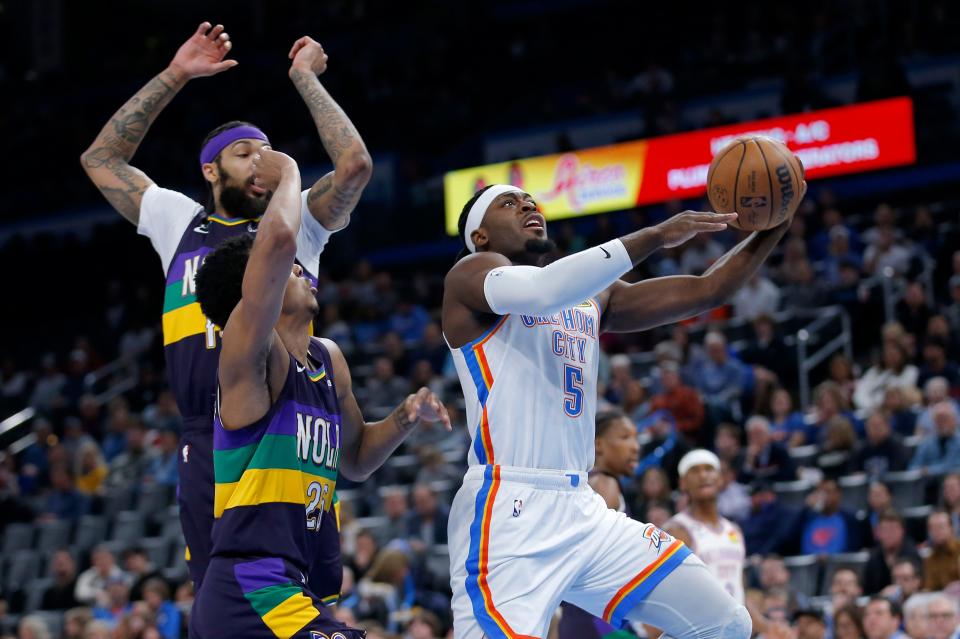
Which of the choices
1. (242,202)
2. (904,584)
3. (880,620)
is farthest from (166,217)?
(904,584)

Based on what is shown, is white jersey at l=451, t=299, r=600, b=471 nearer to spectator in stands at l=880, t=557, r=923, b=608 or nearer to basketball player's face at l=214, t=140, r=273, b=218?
basketball player's face at l=214, t=140, r=273, b=218

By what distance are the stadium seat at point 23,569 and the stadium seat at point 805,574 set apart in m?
9.49

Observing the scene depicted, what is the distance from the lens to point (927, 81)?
19.0 meters

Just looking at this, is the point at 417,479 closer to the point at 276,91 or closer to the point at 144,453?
the point at 144,453

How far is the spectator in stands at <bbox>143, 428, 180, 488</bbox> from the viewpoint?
53.9 ft

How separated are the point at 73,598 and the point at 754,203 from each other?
1128 cm

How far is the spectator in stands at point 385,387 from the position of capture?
15977 millimetres

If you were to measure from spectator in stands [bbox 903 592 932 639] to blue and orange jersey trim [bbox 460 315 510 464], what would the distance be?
4.90m

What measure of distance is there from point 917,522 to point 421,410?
700cm

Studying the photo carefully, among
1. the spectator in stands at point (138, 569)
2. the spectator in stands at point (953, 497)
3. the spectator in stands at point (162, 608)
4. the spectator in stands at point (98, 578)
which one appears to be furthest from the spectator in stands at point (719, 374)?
the spectator in stands at point (98, 578)

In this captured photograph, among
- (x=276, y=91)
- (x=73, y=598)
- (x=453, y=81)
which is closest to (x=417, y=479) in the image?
(x=73, y=598)

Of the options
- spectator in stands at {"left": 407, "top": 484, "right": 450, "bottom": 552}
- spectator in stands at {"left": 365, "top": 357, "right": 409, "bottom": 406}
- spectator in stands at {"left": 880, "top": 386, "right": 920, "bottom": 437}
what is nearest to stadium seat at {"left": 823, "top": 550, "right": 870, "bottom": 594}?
spectator in stands at {"left": 880, "top": 386, "right": 920, "bottom": 437}

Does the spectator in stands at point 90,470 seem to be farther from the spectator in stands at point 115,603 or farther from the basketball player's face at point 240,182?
the basketball player's face at point 240,182

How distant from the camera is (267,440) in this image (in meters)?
4.59
